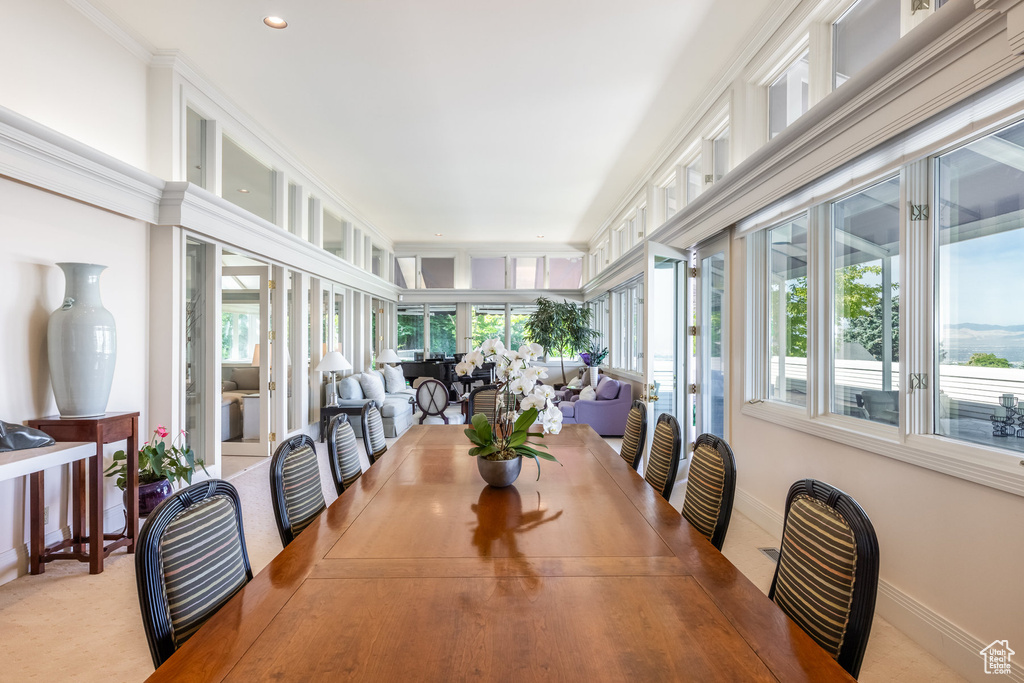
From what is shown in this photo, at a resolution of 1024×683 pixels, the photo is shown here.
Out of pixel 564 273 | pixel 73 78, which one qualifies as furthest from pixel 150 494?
pixel 564 273

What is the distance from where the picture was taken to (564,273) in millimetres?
11711

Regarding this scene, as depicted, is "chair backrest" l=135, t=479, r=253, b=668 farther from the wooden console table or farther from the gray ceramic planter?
the wooden console table

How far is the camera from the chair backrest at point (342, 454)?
7.43 ft

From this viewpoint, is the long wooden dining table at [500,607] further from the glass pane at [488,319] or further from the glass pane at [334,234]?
the glass pane at [488,319]

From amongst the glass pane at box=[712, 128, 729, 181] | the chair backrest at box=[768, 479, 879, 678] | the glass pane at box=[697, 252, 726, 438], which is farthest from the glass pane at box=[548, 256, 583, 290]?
the chair backrest at box=[768, 479, 879, 678]

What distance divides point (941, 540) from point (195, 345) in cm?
505

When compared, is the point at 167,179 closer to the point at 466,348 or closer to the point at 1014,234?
the point at 1014,234

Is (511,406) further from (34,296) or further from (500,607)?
(34,296)

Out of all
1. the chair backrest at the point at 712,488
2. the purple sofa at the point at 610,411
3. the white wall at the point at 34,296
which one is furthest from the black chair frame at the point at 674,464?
the purple sofa at the point at 610,411

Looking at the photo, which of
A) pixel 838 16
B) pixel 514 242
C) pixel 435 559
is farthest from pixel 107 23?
pixel 514 242

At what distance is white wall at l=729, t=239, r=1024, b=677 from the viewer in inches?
73.0

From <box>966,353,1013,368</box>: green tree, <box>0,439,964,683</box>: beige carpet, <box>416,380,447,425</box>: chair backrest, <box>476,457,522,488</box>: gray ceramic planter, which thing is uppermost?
<box>966,353,1013,368</box>: green tree

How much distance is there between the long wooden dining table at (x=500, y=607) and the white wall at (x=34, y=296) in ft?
7.88

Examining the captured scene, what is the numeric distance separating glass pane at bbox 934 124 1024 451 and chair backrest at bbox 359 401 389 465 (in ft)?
8.59
